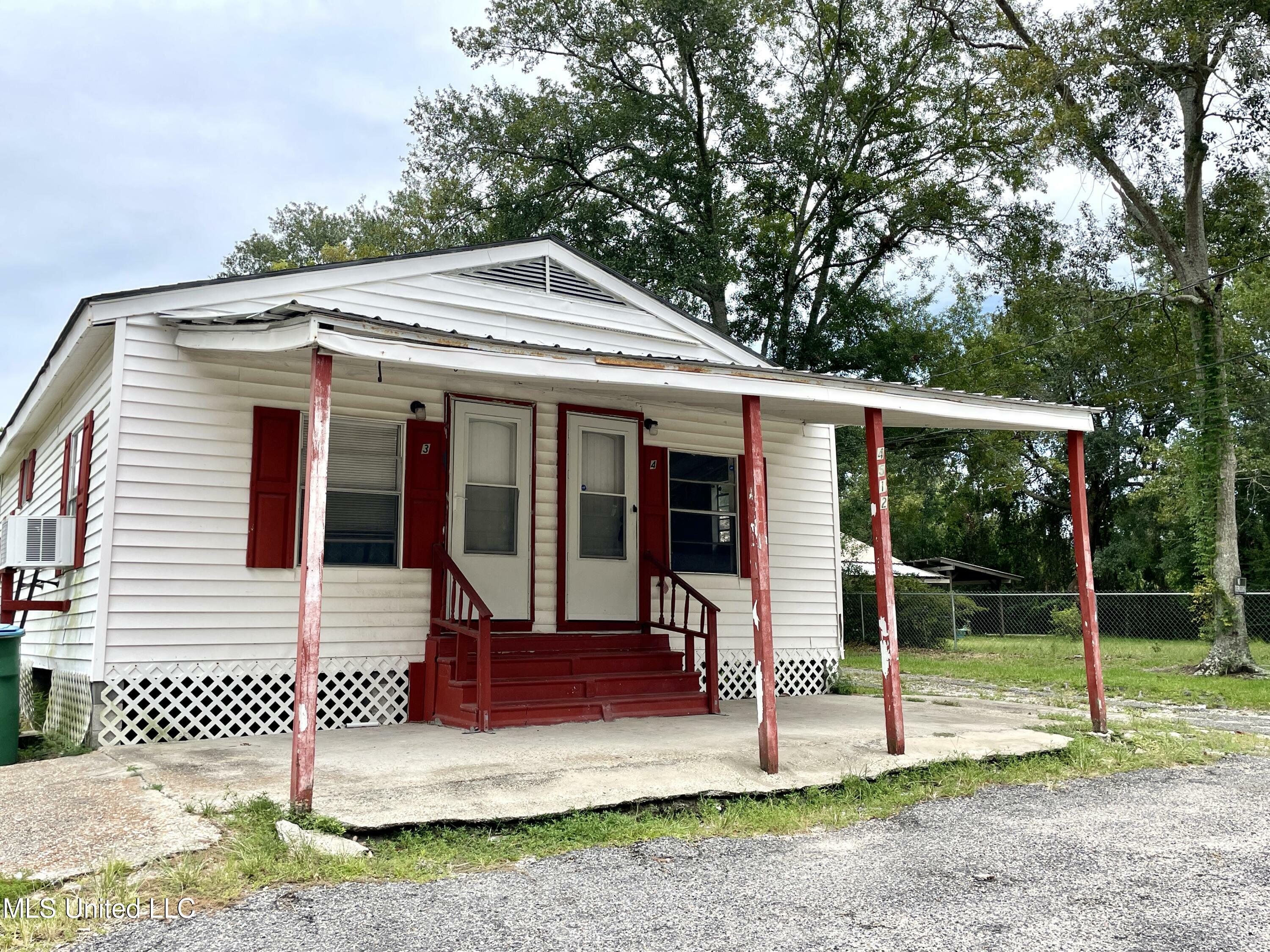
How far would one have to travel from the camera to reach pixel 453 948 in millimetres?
2996

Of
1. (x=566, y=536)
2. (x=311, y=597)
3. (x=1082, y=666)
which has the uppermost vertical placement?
(x=566, y=536)

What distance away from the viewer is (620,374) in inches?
224

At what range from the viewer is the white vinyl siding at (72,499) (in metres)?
6.84

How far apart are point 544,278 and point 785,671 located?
4712 millimetres

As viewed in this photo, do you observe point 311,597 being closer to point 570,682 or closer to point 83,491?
point 570,682

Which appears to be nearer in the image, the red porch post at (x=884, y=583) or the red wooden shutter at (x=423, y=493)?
the red porch post at (x=884, y=583)

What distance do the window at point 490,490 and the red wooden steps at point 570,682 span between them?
878mm

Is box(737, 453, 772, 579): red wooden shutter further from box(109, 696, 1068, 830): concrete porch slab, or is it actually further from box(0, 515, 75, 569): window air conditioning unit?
box(0, 515, 75, 569): window air conditioning unit

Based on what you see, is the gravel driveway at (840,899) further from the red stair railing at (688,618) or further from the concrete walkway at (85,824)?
the red stair railing at (688,618)

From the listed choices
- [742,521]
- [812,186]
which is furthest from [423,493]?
[812,186]

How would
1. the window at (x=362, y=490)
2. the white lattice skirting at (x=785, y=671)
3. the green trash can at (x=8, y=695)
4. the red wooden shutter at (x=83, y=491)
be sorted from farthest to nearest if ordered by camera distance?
the white lattice skirting at (x=785, y=671) → the window at (x=362, y=490) → the red wooden shutter at (x=83, y=491) → the green trash can at (x=8, y=695)

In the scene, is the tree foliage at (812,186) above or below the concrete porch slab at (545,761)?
above

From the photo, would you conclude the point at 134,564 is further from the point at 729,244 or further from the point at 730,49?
the point at 730,49

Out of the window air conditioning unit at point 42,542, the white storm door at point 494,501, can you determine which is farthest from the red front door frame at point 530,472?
the window air conditioning unit at point 42,542
